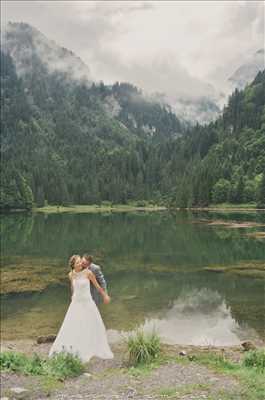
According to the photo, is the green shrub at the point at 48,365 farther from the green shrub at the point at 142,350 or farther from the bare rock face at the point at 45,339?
the bare rock face at the point at 45,339

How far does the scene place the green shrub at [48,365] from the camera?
1748cm

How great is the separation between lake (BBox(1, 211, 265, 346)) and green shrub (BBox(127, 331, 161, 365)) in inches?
258

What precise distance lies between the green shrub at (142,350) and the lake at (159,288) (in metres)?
6.55

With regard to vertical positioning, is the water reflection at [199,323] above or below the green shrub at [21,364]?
below

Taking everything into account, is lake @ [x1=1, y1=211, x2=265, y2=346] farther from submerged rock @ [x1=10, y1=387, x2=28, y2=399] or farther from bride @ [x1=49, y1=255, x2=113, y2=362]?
submerged rock @ [x1=10, y1=387, x2=28, y2=399]

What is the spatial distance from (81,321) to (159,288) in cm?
2304

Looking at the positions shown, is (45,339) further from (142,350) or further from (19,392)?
(19,392)

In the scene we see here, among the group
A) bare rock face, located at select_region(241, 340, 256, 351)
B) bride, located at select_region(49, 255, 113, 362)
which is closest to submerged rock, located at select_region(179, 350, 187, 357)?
bare rock face, located at select_region(241, 340, 256, 351)

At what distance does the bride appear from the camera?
1809 centimetres

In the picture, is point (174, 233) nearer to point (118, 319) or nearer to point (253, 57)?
point (118, 319)

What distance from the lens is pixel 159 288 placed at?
40906 mm

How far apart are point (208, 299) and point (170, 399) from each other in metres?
23.6

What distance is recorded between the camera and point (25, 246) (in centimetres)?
7606

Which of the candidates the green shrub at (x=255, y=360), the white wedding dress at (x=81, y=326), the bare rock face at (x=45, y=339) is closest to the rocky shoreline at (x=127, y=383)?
the white wedding dress at (x=81, y=326)
